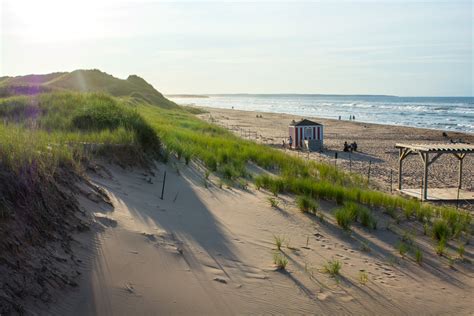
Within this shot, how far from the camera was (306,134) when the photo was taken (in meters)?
27.6

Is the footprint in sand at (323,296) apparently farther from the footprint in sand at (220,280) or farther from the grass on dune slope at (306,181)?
the grass on dune slope at (306,181)

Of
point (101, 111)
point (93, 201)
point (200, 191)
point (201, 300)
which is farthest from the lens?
point (101, 111)

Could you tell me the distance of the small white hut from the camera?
27297mm

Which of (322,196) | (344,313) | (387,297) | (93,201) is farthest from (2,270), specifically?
(322,196)

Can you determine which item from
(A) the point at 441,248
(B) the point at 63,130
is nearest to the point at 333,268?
(A) the point at 441,248

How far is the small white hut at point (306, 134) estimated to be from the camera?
27.3 meters

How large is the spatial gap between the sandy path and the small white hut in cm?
1867

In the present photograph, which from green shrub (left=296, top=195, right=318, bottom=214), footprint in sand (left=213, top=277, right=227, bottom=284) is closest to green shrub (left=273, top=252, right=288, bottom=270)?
footprint in sand (left=213, top=277, right=227, bottom=284)

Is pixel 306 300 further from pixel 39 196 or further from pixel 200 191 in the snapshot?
pixel 200 191

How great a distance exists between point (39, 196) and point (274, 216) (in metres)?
4.75

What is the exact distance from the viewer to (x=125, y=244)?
5816 mm

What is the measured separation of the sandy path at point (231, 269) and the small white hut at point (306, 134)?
1867 cm

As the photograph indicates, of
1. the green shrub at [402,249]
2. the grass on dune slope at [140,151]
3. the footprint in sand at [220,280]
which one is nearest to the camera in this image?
the footprint in sand at [220,280]

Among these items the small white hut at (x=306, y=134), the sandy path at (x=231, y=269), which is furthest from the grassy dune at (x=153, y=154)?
the small white hut at (x=306, y=134)
